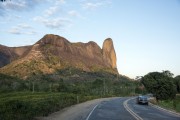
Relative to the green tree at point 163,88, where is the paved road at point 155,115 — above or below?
below

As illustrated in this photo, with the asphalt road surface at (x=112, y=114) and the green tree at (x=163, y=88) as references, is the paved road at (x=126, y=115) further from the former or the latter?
the green tree at (x=163, y=88)

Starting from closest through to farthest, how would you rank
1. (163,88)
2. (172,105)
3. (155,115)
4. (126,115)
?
(126,115) < (155,115) < (172,105) < (163,88)

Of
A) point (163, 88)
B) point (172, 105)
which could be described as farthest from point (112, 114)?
point (163, 88)

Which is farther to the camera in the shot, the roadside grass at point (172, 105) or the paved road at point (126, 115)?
the roadside grass at point (172, 105)

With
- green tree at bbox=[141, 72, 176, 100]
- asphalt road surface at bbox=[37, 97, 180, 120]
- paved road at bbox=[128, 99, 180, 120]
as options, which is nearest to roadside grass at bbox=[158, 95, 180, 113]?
asphalt road surface at bbox=[37, 97, 180, 120]

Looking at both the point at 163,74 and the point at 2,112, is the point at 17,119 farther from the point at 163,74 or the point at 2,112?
the point at 163,74

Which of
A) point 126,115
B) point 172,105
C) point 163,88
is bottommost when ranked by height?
point 126,115

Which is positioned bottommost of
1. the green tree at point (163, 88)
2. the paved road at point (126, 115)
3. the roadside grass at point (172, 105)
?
the paved road at point (126, 115)

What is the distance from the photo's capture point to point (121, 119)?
23938mm

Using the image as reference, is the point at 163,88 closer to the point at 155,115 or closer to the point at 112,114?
the point at 155,115

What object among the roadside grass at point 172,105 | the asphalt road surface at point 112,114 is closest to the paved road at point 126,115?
the asphalt road surface at point 112,114

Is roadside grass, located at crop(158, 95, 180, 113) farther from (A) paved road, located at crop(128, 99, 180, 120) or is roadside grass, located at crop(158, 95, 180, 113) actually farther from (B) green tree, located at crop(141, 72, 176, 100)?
(B) green tree, located at crop(141, 72, 176, 100)

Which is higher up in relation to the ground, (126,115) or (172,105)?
(172,105)

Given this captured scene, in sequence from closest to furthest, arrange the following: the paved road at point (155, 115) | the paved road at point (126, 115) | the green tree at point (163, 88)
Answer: the paved road at point (126, 115) → the paved road at point (155, 115) → the green tree at point (163, 88)
